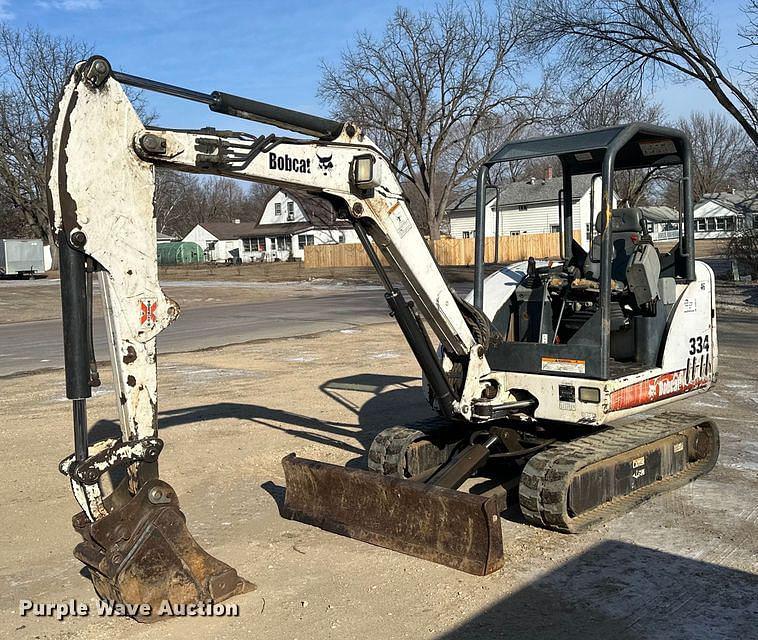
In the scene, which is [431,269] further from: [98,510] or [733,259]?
[733,259]

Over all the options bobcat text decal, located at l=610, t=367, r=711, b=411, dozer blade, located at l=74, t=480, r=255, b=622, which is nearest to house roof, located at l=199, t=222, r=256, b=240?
bobcat text decal, located at l=610, t=367, r=711, b=411

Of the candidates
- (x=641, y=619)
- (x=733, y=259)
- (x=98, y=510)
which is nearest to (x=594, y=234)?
(x=641, y=619)

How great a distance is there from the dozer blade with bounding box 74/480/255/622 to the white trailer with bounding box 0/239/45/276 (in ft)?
168

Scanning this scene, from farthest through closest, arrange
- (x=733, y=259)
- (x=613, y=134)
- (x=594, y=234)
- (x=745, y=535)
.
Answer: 1. (x=733, y=259)
2. (x=594, y=234)
3. (x=613, y=134)
4. (x=745, y=535)

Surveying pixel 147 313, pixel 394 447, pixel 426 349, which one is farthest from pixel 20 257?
pixel 147 313

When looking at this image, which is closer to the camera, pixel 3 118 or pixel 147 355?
pixel 147 355

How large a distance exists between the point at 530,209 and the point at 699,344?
2356cm

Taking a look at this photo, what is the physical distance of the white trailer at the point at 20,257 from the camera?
51.7m

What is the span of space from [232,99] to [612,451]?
3652 millimetres

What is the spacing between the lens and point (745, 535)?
6.06m

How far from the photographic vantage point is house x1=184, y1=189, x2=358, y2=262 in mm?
80562

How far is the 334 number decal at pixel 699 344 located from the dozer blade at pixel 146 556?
14.6ft

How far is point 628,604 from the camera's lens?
5.00m

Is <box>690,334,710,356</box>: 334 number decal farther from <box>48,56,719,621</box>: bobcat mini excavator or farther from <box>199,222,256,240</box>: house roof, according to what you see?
<box>199,222,256,240</box>: house roof
